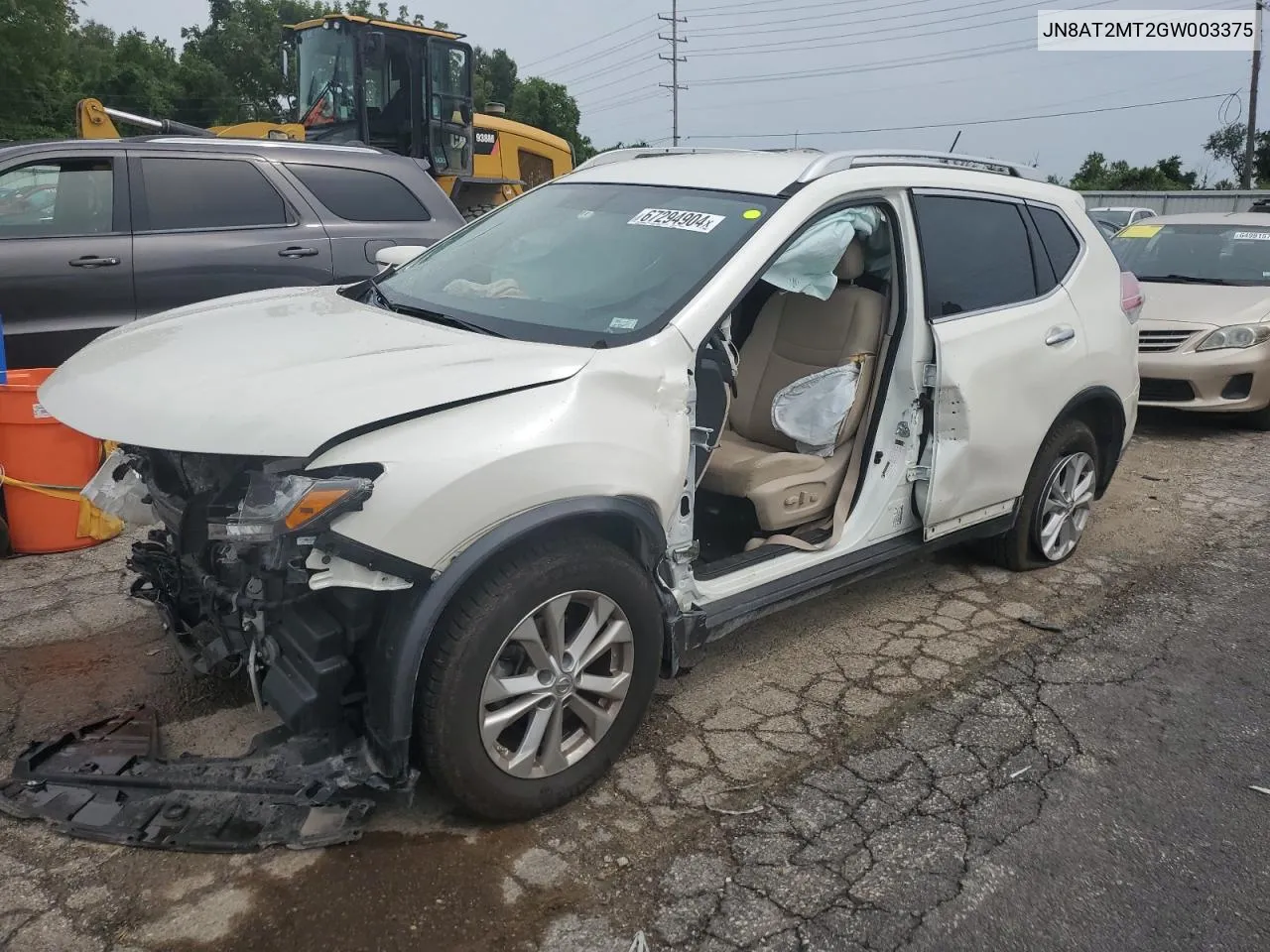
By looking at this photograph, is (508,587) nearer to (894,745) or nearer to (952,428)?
(894,745)

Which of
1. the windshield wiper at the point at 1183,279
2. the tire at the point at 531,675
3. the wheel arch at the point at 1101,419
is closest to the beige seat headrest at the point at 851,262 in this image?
the wheel arch at the point at 1101,419

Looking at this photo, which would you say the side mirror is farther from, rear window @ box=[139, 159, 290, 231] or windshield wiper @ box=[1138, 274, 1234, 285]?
windshield wiper @ box=[1138, 274, 1234, 285]

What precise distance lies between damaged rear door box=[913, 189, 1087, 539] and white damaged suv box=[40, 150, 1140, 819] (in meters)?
0.01

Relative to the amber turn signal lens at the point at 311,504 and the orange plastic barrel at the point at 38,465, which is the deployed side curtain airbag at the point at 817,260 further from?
the orange plastic barrel at the point at 38,465

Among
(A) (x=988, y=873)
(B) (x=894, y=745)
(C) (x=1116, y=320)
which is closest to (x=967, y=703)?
(B) (x=894, y=745)

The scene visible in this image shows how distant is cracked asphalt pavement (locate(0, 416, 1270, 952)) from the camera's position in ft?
7.97

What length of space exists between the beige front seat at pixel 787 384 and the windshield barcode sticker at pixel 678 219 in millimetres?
736

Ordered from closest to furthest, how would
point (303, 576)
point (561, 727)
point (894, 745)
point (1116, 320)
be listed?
point (303, 576), point (561, 727), point (894, 745), point (1116, 320)

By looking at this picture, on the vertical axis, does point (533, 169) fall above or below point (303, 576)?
above

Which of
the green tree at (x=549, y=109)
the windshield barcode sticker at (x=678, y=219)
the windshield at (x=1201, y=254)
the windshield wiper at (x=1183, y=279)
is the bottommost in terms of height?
the windshield barcode sticker at (x=678, y=219)

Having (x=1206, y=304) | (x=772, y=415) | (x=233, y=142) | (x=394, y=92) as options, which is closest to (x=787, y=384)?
(x=772, y=415)

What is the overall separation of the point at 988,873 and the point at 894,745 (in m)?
0.63

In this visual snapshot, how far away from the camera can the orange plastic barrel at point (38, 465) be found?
4391mm

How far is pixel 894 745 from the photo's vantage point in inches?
128
